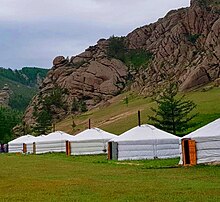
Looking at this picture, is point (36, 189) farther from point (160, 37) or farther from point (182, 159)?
point (160, 37)

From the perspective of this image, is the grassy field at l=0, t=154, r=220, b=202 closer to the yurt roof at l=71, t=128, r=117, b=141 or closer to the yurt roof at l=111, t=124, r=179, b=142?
the yurt roof at l=111, t=124, r=179, b=142

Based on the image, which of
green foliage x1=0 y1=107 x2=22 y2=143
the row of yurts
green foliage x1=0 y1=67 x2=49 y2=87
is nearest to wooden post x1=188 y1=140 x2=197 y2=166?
the row of yurts

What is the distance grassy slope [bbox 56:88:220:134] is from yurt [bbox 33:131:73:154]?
606cm

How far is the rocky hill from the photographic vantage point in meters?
71.6

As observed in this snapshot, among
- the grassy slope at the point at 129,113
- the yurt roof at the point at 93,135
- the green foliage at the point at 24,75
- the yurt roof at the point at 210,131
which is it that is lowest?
the yurt roof at the point at 210,131

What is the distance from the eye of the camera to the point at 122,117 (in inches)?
2173

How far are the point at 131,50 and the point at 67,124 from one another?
109 feet

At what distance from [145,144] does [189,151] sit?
613 centimetres

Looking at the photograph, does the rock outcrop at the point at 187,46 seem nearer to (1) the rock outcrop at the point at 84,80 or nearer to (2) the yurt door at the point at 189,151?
(1) the rock outcrop at the point at 84,80

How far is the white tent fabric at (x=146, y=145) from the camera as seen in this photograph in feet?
89.6

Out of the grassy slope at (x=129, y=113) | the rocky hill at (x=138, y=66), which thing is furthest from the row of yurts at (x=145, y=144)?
the rocky hill at (x=138, y=66)

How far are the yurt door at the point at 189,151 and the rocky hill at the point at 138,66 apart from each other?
41967 mm

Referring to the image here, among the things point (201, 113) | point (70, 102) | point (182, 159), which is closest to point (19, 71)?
point (70, 102)

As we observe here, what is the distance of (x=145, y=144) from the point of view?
27.3m
